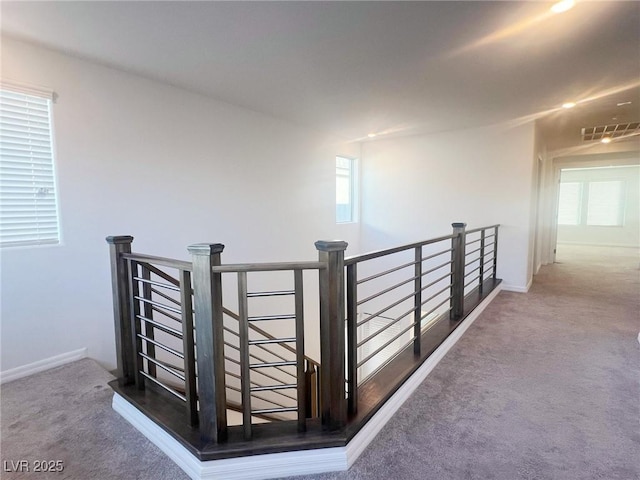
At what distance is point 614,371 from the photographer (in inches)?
93.1

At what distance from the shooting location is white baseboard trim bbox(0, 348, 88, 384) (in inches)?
86.1

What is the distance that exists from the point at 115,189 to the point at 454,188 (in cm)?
431

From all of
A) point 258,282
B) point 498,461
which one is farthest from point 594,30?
point 258,282

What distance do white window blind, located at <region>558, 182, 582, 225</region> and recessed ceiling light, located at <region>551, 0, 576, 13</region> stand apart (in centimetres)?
992

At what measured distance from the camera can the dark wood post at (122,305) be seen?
188 cm

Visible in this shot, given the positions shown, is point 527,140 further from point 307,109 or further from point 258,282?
point 258,282

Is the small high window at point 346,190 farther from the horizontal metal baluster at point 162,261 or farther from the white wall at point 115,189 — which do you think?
the horizontal metal baluster at point 162,261

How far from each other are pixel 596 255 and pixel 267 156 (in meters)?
8.32

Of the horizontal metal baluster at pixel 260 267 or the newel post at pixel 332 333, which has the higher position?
the horizontal metal baluster at pixel 260 267

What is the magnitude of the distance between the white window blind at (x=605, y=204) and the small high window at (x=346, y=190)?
8.41 m

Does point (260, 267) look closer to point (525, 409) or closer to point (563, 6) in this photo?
point (525, 409)

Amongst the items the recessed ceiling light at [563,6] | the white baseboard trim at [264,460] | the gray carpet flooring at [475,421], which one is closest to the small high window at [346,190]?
the gray carpet flooring at [475,421]

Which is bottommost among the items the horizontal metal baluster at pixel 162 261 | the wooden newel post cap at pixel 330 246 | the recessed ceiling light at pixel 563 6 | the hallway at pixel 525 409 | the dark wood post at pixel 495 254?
the hallway at pixel 525 409

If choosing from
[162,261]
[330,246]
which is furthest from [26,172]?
[330,246]
